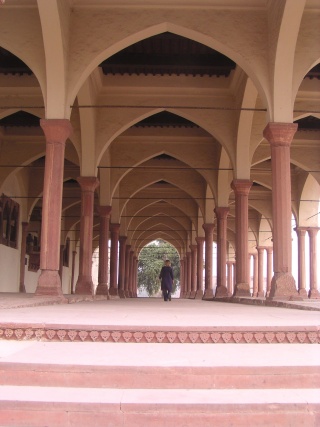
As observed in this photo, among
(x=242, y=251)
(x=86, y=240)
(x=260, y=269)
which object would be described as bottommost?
(x=260, y=269)

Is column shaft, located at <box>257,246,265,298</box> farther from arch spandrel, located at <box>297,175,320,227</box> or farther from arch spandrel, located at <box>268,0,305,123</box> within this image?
arch spandrel, located at <box>268,0,305,123</box>

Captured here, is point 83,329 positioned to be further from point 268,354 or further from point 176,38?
point 176,38

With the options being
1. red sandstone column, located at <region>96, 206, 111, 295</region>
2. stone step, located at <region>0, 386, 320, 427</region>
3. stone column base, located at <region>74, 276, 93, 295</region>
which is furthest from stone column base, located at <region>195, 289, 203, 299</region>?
stone step, located at <region>0, 386, 320, 427</region>

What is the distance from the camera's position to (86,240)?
1529 centimetres

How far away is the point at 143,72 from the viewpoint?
14.9 m

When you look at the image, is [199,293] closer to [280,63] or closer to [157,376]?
[280,63]

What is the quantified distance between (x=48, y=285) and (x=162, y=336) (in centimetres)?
644

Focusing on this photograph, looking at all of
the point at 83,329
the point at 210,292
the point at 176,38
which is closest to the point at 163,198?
the point at 210,292

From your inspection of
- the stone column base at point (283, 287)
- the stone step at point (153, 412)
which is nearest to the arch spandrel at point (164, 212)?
the stone column base at point (283, 287)

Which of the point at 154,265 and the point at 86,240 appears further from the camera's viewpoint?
the point at 154,265

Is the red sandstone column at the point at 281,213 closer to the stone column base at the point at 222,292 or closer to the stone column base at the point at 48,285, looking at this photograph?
the stone column base at the point at 48,285

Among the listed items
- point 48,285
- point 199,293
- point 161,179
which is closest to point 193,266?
point 199,293

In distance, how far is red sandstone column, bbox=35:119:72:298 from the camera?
34.0 ft

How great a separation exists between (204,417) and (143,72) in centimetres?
1312
